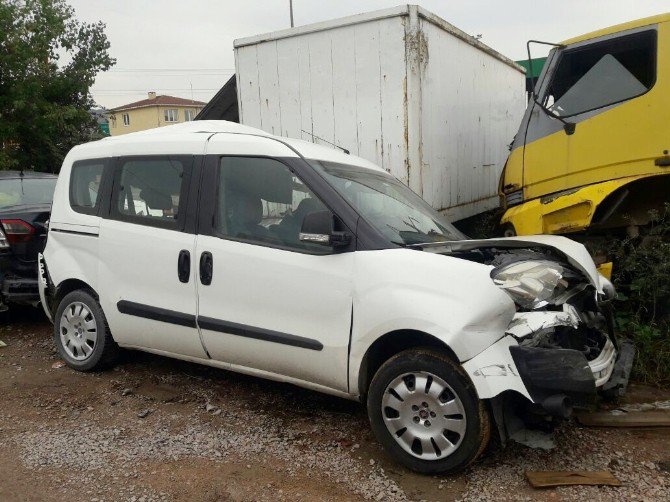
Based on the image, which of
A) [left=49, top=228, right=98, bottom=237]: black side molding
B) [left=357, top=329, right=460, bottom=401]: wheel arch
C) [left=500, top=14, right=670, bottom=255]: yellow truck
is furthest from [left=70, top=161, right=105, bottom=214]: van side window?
[left=500, top=14, right=670, bottom=255]: yellow truck

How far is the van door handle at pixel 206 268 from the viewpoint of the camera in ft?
11.6

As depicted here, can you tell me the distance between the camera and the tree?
15445 mm

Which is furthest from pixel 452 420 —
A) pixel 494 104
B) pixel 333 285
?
pixel 494 104

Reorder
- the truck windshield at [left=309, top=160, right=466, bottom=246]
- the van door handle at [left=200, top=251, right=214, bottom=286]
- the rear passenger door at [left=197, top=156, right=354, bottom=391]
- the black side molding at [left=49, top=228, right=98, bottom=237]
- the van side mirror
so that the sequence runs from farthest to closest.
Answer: the black side molding at [left=49, top=228, right=98, bottom=237]
the van door handle at [left=200, top=251, right=214, bottom=286]
the truck windshield at [left=309, top=160, right=466, bottom=246]
the rear passenger door at [left=197, top=156, right=354, bottom=391]
the van side mirror

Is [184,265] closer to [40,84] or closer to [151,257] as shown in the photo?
[151,257]

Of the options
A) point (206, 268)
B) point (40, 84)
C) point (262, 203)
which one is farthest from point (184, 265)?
point (40, 84)

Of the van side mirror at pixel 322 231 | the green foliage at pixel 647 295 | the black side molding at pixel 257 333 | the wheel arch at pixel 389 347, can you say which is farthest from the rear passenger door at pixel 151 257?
the green foliage at pixel 647 295

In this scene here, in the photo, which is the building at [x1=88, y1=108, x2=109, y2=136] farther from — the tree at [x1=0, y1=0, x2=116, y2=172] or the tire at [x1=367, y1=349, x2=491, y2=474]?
the tire at [x1=367, y1=349, x2=491, y2=474]

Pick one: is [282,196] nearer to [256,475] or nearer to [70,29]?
[256,475]

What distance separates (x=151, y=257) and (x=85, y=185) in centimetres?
100

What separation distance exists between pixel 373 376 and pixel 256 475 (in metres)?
0.81

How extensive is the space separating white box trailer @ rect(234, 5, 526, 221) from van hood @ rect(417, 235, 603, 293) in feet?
6.83

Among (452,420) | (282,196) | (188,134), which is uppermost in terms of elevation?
(188,134)

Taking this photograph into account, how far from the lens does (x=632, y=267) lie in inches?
173
